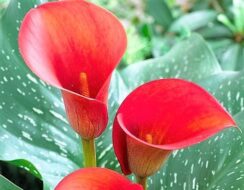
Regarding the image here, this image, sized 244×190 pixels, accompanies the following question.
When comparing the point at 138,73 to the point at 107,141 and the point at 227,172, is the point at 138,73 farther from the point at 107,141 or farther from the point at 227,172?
the point at 227,172

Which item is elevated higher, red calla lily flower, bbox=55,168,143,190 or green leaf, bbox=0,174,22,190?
red calla lily flower, bbox=55,168,143,190

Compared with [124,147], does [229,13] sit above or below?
below

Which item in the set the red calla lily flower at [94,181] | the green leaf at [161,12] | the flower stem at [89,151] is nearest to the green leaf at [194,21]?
the green leaf at [161,12]

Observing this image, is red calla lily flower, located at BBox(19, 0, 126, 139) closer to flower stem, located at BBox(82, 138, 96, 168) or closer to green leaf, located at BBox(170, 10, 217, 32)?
flower stem, located at BBox(82, 138, 96, 168)

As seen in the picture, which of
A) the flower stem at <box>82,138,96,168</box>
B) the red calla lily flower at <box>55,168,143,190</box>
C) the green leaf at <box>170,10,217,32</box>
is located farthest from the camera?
the green leaf at <box>170,10,217,32</box>

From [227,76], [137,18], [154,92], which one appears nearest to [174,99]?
[154,92]

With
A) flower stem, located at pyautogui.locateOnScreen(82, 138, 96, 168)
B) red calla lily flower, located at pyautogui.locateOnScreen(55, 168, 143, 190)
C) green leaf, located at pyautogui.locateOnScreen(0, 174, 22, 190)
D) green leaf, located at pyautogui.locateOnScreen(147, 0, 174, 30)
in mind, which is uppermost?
red calla lily flower, located at pyautogui.locateOnScreen(55, 168, 143, 190)

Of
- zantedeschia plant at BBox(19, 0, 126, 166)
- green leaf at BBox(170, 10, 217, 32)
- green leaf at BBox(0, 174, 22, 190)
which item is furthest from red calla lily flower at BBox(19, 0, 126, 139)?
green leaf at BBox(170, 10, 217, 32)

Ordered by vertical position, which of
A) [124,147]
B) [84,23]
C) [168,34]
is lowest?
[168,34]
